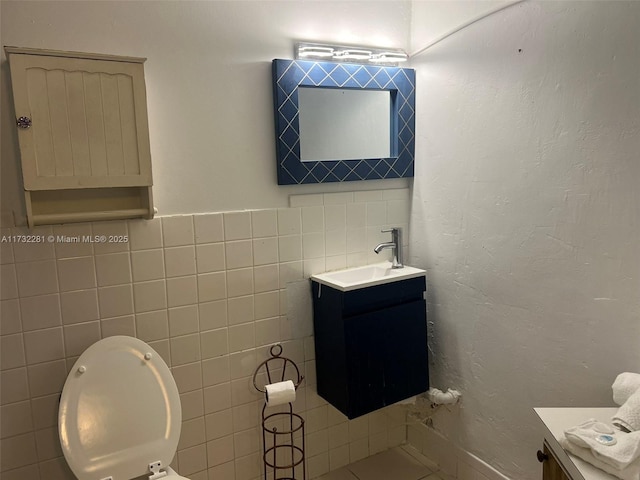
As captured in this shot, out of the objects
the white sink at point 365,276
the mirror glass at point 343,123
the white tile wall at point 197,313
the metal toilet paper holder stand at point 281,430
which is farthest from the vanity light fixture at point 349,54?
the metal toilet paper holder stand at point 281,430

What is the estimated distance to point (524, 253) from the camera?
1.82m

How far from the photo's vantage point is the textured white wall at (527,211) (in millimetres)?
1524

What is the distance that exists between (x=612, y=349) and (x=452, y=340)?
2.32 feet

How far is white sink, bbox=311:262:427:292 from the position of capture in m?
1.98

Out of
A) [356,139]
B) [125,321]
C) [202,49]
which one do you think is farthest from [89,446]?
[356,139]

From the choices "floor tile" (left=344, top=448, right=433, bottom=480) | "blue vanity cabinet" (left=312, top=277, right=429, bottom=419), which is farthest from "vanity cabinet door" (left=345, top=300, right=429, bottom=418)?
"floor tile" (left=344, top=448, right=433, bottom=480)

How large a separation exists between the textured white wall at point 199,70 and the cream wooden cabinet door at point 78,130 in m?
0.14

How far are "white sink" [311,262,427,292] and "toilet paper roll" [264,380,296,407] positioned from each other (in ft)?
1.42

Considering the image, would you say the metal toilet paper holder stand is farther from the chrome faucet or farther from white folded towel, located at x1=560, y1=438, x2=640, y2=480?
white folded towel, located at x1=560, y1=438, x2=640, y2=480

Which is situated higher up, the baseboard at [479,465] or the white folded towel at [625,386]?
the white folded towel at [625,386]

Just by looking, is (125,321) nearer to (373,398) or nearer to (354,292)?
(354,292)

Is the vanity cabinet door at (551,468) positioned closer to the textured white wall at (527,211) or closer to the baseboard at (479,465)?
the textured white wall at (527,211)

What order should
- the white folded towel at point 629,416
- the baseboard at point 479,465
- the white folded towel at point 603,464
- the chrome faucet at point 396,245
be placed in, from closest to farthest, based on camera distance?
the white folded towel at point 603,464 < the white folded towel at point 629,416 < the baseboard at point 479,465 < the chrome faucet at point 396,245

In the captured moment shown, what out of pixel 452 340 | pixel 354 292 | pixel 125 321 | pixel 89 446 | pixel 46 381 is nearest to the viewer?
pixel 89 446
